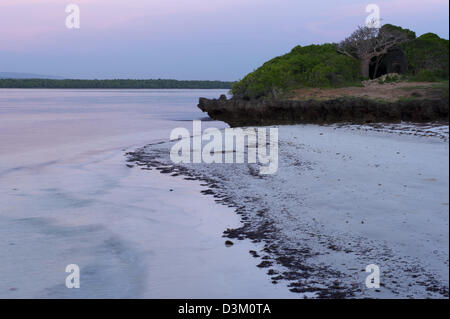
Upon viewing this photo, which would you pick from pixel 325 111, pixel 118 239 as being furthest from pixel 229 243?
pixel 325 111

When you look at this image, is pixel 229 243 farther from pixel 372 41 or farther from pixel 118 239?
pixel 372 41

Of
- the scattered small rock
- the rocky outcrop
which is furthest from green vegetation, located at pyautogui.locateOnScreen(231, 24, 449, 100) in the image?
the scattered small rock

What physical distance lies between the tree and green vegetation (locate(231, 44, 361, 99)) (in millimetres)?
687

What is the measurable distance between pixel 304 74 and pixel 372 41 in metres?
4.97

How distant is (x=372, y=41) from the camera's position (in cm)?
3127

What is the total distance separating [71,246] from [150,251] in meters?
1.38

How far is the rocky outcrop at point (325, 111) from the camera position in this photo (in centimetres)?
1775

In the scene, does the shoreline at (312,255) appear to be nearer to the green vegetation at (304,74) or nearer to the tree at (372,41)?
the green vegetation at (304,74)

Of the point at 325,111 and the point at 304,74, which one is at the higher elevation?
the point at 304,74

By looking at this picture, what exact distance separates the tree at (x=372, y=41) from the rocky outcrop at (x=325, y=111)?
8.58 meters

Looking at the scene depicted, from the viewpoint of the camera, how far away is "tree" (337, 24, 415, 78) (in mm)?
30797

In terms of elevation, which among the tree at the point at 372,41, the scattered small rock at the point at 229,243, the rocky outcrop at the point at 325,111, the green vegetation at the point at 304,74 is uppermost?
the tree at the point at 372,41

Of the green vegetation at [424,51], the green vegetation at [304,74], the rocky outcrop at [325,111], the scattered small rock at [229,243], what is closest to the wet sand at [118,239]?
the scattered small rock at [229,243]

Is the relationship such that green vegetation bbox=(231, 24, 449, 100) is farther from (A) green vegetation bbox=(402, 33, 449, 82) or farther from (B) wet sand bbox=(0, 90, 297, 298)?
(B) wet sand bbox=(0, 90, 297, 298)
